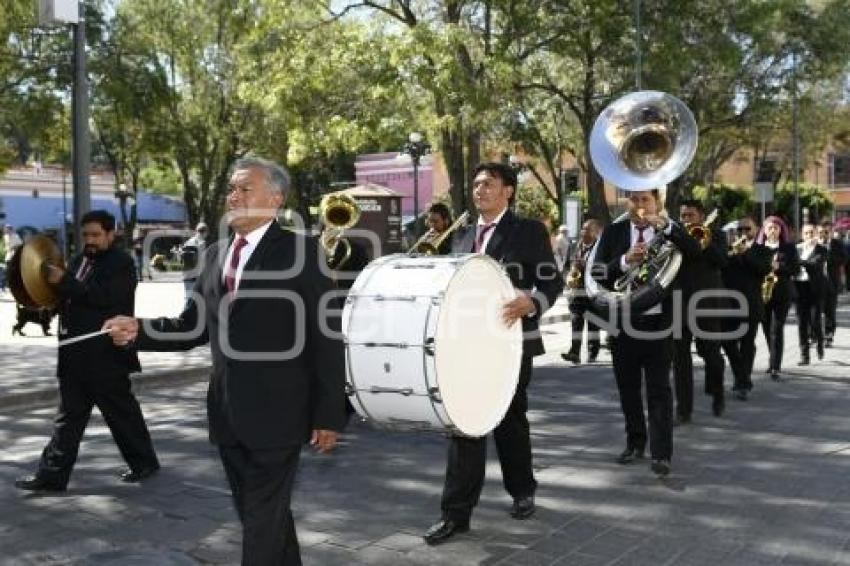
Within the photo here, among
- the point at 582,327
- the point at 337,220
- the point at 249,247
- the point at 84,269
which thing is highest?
the point at 337,220

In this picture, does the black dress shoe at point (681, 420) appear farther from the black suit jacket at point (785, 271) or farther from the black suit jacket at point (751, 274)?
the black suit jacket at point (785, 271)

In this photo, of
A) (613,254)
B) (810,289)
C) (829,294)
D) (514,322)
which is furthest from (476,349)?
(829,294)

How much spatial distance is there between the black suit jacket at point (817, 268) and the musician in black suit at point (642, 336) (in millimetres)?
5737

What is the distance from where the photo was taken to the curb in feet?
31.6

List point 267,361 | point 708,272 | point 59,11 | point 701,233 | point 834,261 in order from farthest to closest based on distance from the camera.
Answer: point 834,261
point 59,11
point 708,272
point 701,233
point 267,361

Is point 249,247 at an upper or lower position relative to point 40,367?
upper

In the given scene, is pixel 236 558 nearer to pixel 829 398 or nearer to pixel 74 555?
pixel 74 555

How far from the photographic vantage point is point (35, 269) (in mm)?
5672

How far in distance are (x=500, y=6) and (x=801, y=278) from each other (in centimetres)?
923

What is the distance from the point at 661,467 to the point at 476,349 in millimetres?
2200

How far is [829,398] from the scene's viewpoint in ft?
30.3

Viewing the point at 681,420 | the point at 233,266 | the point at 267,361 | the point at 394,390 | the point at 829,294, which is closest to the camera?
the point at 267,361

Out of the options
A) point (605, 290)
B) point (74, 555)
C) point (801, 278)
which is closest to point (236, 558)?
point (74, 555)

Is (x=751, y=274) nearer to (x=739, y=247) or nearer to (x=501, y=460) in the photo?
(x=739, y=247)
